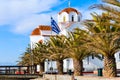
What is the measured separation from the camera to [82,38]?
1359 inches

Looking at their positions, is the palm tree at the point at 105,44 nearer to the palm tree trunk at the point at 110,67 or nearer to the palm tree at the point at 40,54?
the palm tree trunk at the point at 110,67

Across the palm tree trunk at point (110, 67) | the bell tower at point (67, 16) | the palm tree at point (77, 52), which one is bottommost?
the palm tree trunk at point (110, 67)

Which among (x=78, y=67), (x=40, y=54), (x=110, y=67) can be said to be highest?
(x=40, y=54)

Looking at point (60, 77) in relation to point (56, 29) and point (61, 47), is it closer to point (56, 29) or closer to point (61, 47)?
point (61, 47)

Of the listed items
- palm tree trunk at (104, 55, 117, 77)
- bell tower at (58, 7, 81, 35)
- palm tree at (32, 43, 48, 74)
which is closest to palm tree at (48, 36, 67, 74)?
palm tree at (32, 43, 48, 74)

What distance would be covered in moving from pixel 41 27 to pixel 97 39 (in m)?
63.5

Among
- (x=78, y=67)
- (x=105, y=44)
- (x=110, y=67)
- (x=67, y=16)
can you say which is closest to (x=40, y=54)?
(x=67, y=16)

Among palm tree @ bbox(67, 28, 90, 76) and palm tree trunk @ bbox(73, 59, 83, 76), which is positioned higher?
palm tree @ bbox(67, 28, 90, 76)

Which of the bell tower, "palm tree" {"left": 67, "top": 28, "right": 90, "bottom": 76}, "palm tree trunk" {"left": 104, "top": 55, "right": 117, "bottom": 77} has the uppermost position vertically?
the bell tower

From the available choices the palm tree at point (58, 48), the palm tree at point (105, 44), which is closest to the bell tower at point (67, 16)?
the palm tree at point (58, 48)

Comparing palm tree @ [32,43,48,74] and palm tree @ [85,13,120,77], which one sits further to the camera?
palm tree @ [32,43,48,74]

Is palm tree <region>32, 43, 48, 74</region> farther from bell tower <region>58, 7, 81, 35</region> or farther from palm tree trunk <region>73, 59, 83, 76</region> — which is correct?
palm tree trunk <region>73, 59, 83, 76</region>

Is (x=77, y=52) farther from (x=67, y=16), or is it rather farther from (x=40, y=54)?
(x=67, y=16)

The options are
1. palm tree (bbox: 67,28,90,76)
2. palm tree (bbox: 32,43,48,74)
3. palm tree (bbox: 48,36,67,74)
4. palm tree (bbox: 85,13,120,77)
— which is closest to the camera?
palm tree (bbox: 85,13,120,77)
